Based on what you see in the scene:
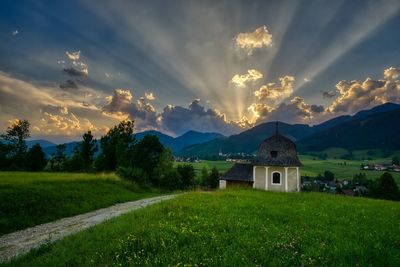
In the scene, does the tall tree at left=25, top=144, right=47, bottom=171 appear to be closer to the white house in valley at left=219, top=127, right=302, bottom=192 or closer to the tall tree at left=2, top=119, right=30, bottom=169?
the tall tree at left=2, top=119, right=30, bottom=169

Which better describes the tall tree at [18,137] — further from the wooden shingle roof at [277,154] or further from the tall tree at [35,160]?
the wooden shingle roof at [277,154]

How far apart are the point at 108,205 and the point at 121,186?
11.3m

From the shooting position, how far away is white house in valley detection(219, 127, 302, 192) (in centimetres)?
5153

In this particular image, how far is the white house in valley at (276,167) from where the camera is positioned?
169 ft

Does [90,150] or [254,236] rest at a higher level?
[90,150]

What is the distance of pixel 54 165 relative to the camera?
82.2m

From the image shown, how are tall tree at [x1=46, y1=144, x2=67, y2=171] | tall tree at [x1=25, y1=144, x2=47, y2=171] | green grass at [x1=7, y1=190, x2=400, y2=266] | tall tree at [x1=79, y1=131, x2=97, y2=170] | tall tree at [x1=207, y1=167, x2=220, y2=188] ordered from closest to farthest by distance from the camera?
green grass at [x1=7, y1=190, x2=400, y2=266] < tall tree at [x1=25, y1=144, x2=47, y2=171] < tall tree at [x1=79, y1=131, x2=97, y2=170] < tall tree at [x1=46, y1=144, x2=67, y2=171] < tall tree at [x1=207, y1=167, x2=220, y2=188]

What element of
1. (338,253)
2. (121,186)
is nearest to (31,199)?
(121,186)

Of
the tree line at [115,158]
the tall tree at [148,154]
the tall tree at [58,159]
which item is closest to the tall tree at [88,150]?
the tree line at [115,158]

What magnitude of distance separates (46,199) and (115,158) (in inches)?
1909

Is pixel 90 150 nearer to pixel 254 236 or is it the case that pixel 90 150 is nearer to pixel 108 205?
pixel 108 205

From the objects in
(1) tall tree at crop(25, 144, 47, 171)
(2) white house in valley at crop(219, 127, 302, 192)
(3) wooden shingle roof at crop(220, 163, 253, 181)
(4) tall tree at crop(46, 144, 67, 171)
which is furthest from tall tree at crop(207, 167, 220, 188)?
(1) tall tree at crop(25, 144, 47, 171)

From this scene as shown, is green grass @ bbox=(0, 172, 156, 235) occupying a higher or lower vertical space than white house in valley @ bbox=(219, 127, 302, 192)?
lower

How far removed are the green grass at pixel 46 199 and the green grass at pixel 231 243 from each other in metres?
12.1
